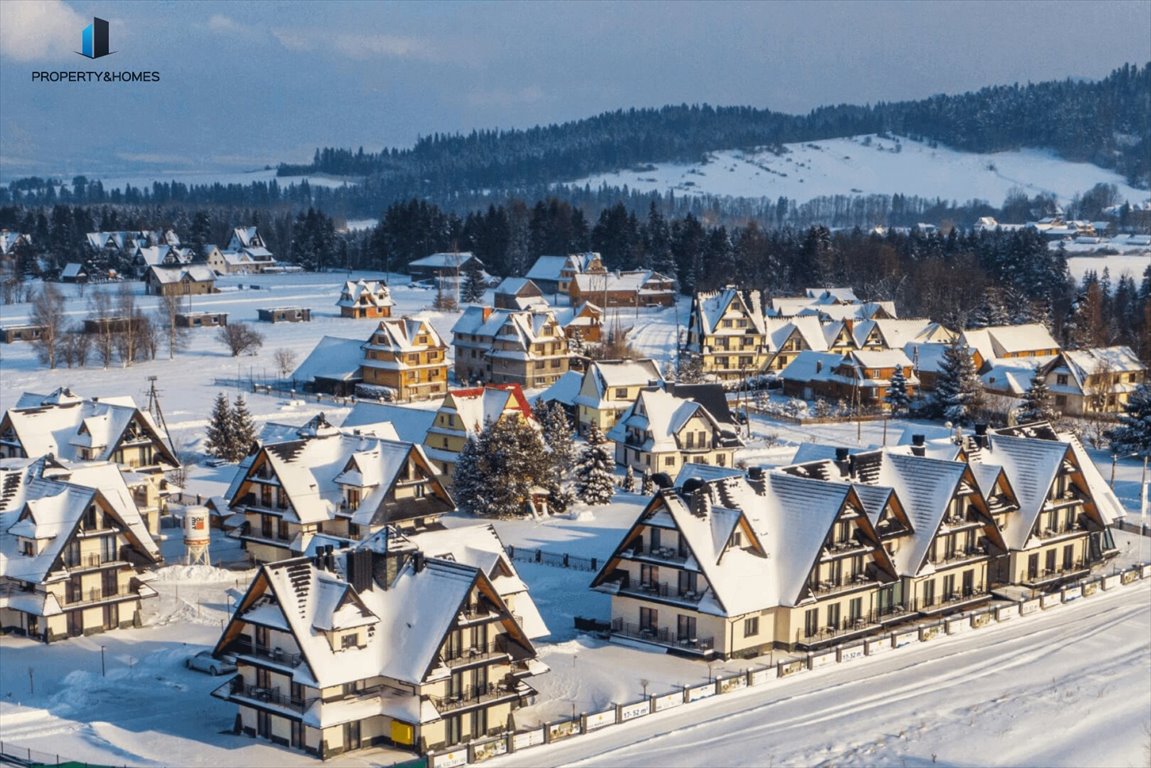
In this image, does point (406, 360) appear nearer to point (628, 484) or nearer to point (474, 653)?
point (628, 484)

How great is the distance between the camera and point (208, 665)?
3747 centimetres

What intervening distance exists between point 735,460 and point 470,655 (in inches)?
1336

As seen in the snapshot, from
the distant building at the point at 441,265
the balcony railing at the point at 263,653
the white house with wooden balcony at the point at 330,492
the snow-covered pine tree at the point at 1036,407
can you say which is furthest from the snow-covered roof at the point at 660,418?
the distant building at the point at 441,265

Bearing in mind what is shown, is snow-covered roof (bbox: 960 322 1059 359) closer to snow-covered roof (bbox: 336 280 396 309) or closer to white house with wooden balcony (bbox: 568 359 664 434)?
white house with wooden balcony (bbox: 568 359 664 434)

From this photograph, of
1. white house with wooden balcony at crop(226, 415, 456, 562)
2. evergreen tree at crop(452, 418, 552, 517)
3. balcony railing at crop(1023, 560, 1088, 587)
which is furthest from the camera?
evergreen tree at crop(452, 418, 552, 517)

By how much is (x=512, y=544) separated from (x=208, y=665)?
15006mm

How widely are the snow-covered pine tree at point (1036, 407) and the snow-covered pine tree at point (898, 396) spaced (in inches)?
278

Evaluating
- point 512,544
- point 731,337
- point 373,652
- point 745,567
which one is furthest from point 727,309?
point 373,652

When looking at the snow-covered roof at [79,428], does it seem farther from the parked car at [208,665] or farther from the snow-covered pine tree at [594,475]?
the parked car at [208,665]

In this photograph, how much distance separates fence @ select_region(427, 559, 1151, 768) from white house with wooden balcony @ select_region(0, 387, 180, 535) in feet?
49.4

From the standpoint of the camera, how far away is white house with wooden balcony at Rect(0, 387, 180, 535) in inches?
2050

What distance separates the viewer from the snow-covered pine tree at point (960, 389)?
76.4 metres

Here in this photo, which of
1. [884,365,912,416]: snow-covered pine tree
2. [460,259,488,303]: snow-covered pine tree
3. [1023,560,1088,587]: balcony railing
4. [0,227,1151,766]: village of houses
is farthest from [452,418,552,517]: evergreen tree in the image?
[460,259,488,303]: snow-covered pine tree

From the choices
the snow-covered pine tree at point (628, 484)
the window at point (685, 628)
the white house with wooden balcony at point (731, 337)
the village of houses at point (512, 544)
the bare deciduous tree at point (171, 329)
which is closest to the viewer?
the village of houses at point (512, 544)
